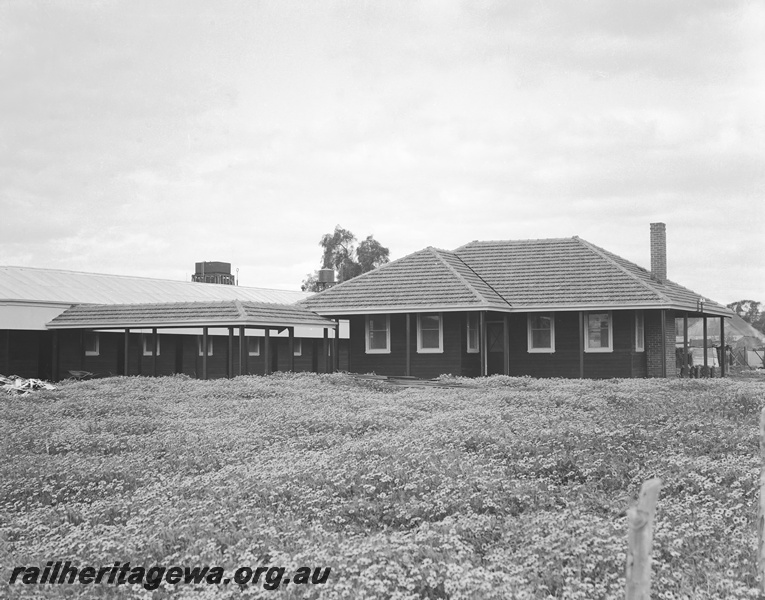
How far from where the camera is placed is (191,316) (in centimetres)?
3506

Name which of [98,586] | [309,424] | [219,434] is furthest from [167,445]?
[98,586]

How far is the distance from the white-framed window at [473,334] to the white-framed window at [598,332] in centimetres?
404

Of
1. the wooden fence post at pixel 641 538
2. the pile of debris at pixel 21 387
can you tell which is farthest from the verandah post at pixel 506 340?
the wooden fence post at pixel 641 538

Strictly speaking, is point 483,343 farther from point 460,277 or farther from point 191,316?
point 191,316

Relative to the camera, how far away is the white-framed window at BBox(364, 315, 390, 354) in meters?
36.0

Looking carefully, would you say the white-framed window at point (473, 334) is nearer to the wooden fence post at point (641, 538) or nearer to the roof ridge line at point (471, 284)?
the roof ridge line at point (471, 284)

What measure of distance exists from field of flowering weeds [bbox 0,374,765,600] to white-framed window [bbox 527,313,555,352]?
52.4ft

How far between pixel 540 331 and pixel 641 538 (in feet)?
103

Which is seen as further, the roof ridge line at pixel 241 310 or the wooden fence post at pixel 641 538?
the roof ridge line at pixel 241 310

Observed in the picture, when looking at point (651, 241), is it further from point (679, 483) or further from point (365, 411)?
point (679, 483)

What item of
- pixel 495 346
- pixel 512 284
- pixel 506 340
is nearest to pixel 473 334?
pixel 495 346

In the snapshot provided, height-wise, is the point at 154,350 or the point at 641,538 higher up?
the point at 154,350

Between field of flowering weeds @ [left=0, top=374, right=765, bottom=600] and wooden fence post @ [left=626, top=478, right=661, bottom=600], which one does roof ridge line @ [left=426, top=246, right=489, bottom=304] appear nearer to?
field of flowering weeds @ [left=0, top=374, right=765, bottom=600]

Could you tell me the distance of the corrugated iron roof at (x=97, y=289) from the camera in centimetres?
3981
